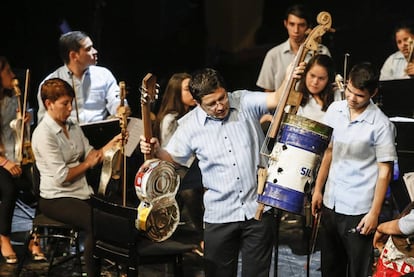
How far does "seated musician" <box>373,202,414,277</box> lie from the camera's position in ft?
13.8

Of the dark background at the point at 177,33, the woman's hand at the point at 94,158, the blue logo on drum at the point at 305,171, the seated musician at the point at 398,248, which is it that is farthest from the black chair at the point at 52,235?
the seated musician at the point at 398,248

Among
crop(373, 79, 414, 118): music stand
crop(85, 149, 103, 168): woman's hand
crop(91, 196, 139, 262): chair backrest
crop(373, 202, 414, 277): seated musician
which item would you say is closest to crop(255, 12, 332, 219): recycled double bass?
crop(373, 202, 414, 277): seated musician

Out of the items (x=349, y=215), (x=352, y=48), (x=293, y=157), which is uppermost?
(x=352, y=48)

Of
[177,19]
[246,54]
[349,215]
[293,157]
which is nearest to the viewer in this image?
[293,157]

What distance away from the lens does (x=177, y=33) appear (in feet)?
33.8

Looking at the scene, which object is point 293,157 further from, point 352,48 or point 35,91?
point 352,48

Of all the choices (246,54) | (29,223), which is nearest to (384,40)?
(246,54)

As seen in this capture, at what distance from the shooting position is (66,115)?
218 inches

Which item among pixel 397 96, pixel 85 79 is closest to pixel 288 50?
pixel 397 96

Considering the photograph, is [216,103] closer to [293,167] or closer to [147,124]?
[147,124]

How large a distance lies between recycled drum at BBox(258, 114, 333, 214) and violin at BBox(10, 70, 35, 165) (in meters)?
2.42

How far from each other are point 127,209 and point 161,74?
16.9 feet

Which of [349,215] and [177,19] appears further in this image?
[177,19]

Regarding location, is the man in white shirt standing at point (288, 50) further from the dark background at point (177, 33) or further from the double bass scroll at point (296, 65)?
the double bass scroll at point (296, 65)
